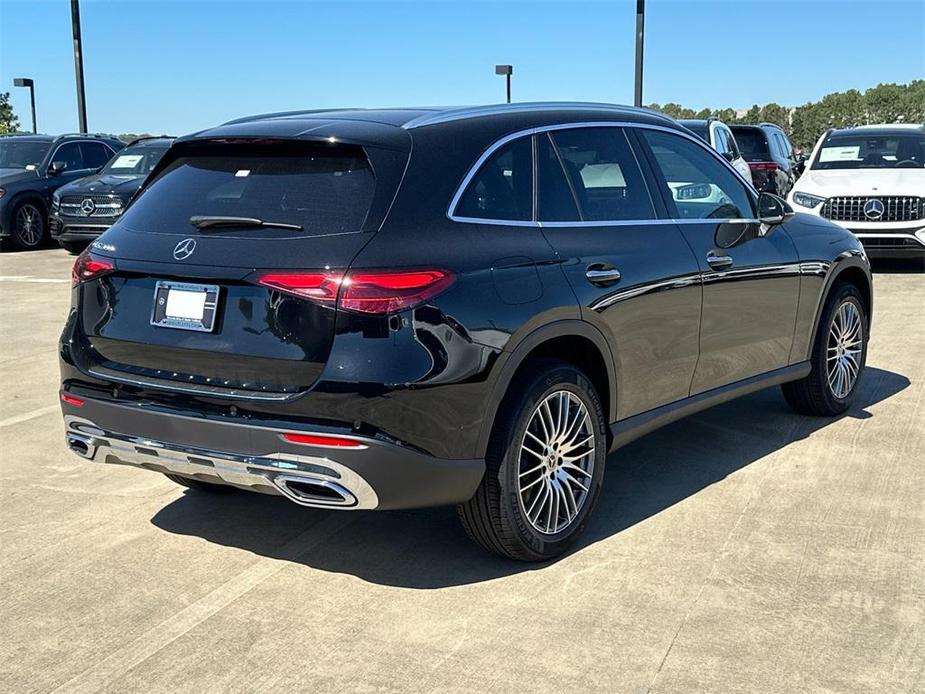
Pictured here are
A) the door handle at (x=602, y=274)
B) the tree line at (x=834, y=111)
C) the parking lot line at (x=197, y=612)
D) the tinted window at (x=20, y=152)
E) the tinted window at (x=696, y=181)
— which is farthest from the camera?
the tree line at (x=834, y=111)

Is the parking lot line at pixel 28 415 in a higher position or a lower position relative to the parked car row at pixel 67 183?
lower

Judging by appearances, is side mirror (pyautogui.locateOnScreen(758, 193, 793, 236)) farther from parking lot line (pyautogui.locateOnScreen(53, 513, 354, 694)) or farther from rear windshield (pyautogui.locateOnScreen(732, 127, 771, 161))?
rear windshield (pyautogui.locateOnScreen(732, 127, 771, 161))

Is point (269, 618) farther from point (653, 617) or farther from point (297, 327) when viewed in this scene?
point (653, 617)

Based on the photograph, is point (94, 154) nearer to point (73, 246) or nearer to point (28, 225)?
point (28, 225)

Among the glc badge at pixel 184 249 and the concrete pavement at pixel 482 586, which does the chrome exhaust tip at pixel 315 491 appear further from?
the glc badge at pixel 184 249

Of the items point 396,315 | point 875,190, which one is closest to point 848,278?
point 396,315

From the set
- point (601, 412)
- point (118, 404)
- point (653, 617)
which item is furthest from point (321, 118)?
point (653, 617)

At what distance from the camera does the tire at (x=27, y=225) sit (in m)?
17.1

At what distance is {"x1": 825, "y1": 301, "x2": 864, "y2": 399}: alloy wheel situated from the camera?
634 cm

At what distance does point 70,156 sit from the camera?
18250mm

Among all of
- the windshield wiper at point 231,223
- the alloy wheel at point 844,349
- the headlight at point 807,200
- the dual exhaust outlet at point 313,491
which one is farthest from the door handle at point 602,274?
the headlight at point 807,200

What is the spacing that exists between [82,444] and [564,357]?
Result: 72.7 inches

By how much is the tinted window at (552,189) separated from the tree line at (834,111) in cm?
6636

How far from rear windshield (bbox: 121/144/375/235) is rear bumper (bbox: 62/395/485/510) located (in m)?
0.69
